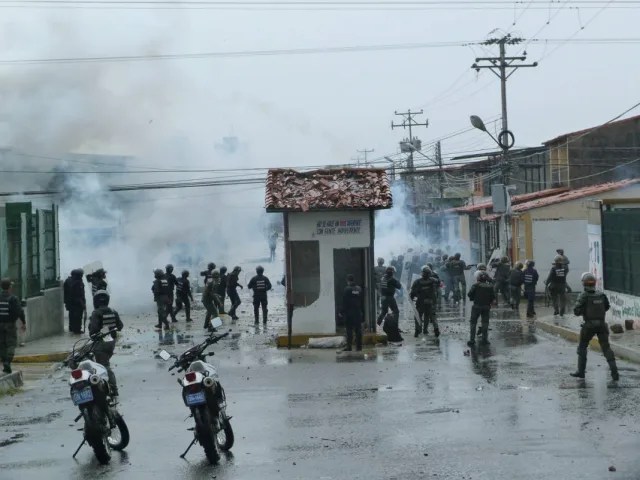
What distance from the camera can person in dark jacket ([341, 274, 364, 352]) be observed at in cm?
1944

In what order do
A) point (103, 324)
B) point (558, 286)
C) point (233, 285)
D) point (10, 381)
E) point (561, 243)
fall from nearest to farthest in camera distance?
1. point (103, 324)
2. point (10, 381)
3. point (558, 286)
4. point (233, 285)
5. point (561, 243)

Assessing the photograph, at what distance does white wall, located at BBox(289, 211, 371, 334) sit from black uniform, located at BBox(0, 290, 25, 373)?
6653 mm

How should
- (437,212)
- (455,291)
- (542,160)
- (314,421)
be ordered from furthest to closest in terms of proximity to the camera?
(437,212) → (542,160) → (455,291) → (314,421)

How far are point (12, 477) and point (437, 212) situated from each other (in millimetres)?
52173

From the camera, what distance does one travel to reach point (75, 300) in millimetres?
25656

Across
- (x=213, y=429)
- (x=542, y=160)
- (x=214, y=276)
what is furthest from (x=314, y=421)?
(x=542, y=160)

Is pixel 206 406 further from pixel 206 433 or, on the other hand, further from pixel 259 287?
pixel 259 287

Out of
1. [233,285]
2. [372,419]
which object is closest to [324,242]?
[233,285]

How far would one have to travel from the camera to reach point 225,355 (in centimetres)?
2027

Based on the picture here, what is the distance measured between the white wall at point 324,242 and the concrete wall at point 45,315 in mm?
6317

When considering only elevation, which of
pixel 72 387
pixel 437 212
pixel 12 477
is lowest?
pixel 12 477

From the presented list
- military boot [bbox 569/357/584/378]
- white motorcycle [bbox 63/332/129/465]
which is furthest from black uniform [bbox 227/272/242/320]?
white motorcycle [bbox 63/332/129/465]

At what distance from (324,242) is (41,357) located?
620 centimetres

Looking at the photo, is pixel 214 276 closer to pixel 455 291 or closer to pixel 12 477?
pixel 455 291
